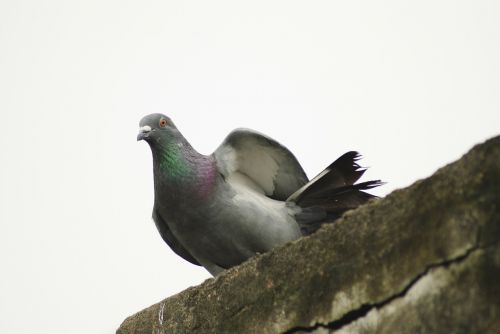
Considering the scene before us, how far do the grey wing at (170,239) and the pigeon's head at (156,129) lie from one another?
21.5 inches

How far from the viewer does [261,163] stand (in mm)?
5672

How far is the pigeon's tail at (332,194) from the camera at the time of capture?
16.3 feet

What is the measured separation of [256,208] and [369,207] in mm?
2381

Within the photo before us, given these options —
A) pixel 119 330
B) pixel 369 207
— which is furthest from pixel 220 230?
pixel 369 207

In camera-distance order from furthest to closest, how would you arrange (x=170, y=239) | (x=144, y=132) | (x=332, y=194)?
(x=170, y=239) → (x=144, y=132) → (x=332, y=194)

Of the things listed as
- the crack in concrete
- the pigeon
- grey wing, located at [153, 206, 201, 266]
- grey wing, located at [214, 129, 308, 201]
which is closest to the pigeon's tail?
the pigeon

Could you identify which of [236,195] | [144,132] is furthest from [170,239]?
[144,132]

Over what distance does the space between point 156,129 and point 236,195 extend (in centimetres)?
87

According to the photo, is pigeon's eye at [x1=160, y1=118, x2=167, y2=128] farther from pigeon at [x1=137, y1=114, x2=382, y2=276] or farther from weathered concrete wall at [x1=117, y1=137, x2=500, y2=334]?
weathered concrete wall at [x1=117, y1=137, x2=500, y2=334]

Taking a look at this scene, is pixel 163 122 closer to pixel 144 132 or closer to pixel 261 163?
pixel 144 132

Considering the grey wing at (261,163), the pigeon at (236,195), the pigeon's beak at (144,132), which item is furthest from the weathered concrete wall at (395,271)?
the pigeon's beak at (144,132)

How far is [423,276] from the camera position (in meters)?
2.55

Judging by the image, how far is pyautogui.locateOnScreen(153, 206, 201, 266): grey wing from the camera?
222 inches

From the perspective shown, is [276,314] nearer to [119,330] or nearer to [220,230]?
[119,330]
